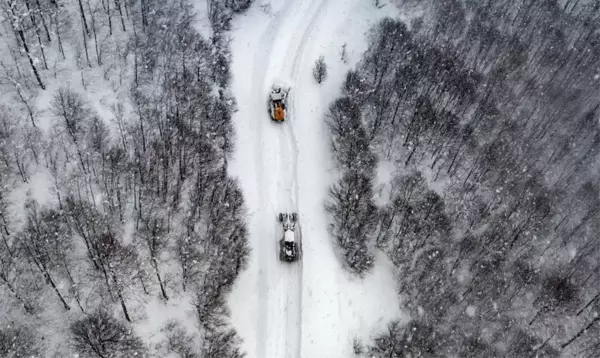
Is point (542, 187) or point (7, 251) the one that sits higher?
point (542, 187)

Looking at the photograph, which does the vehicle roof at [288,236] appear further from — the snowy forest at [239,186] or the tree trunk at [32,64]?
the tree trunk at [32,64]

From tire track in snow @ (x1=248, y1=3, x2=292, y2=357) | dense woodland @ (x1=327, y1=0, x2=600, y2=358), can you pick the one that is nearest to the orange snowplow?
tire track in snow @ (x1=248, y1=3, x2=292, y2=357)

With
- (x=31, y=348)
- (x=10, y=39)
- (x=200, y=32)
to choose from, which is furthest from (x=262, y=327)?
(x=10, y=39)

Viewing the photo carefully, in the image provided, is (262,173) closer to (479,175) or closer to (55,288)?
(55,288)

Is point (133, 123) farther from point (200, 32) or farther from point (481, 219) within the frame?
point (481, 219)

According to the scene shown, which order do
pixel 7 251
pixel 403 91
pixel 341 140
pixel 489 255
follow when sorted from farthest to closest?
pixel 403 91 → pixel 341 140 → pixel 489 255 → pixel 7 251

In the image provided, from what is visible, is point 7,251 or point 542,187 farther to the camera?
point 542,187

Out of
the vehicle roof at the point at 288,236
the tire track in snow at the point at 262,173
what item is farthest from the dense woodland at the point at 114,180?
the vehicle roof at the point at 288,236

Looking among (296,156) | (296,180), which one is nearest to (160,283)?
(296,180)

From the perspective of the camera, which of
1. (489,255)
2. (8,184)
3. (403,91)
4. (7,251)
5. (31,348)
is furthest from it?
(403,91)
